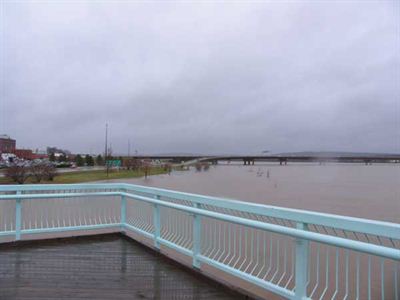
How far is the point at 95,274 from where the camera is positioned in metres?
4.38

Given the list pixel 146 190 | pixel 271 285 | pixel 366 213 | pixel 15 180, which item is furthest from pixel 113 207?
pixel 15 180

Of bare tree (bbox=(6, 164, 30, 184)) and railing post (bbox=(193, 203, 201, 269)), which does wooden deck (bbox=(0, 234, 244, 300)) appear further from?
bare tree (bbox=(6, 164, 30, 184))

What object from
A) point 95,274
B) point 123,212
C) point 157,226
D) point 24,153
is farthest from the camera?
point 24,153

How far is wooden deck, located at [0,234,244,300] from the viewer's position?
3773mm

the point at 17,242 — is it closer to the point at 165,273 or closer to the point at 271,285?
the point at 165,273

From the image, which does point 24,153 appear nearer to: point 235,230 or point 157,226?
point 157,226

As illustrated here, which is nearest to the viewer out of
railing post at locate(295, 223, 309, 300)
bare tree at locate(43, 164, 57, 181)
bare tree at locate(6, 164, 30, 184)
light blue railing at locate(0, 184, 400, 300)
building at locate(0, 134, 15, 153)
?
light blue railing at locate(0, 184, 400, 300)

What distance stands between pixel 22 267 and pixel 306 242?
3685 mm

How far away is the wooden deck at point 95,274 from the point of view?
149 inches

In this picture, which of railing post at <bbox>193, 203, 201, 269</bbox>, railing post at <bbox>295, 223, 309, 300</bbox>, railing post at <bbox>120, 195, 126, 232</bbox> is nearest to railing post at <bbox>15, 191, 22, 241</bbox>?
railing post at <bbox>120, 195, 126, 232</bbox>

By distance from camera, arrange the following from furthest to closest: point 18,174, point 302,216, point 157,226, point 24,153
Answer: point 24,153
point 18,174
point 157,226
point 302,216

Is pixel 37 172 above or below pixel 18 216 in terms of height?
below

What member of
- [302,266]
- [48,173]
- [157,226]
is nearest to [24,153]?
[48,173]

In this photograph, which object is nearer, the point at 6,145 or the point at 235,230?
the point at 235,230
